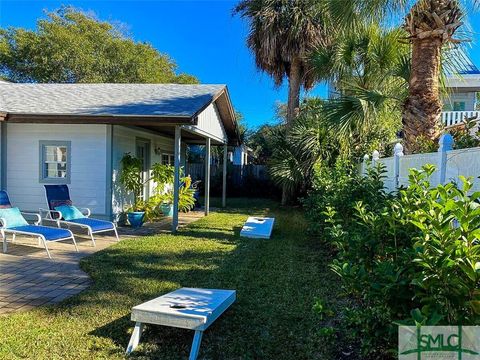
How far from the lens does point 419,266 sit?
2090 mm

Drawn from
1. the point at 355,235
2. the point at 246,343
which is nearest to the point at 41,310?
the point at 246,343

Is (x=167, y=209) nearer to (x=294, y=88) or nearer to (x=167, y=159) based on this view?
(x=167, y=159)

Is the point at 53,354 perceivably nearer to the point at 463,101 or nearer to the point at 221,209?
the point at 221,209

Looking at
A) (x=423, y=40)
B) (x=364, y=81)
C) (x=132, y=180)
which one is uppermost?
(x=364, y=81)

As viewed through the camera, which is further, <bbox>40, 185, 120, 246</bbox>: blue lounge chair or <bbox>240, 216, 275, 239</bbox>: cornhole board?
<bbox>240, 216, 275, 239</bbox>: cornhole board

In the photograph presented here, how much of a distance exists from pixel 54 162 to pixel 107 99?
233 cm

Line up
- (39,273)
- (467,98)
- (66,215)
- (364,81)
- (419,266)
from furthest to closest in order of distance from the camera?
(467,98) < (364,81) < (66,215) < (39,273) < (419,266)

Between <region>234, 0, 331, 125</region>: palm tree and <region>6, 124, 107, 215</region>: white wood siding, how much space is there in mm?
8308

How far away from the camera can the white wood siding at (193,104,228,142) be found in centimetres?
1145

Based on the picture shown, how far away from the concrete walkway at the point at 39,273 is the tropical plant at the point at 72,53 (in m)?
21.9

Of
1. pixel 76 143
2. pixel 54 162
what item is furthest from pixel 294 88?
pixel 54 162

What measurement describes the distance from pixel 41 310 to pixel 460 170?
461 cm

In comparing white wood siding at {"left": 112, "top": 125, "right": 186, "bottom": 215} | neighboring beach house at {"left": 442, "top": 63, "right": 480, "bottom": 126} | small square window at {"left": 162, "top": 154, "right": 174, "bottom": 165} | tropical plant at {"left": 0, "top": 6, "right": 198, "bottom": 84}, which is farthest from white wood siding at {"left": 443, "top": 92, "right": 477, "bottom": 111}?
tropical plant at {"left": 0, "top": 6, "right": 198, "bottom": 84}

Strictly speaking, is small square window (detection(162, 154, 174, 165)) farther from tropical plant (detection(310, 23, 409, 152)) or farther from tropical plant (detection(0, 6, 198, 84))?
tropical plant (detection(0, 6, 198, 84))
